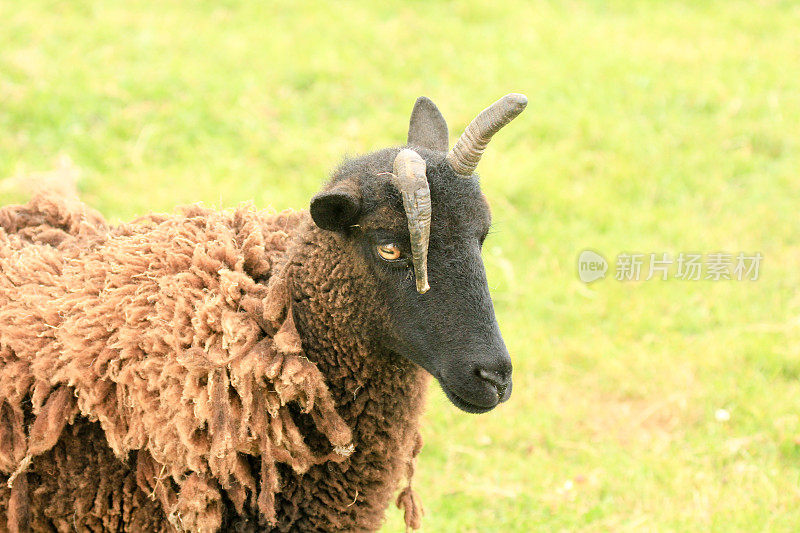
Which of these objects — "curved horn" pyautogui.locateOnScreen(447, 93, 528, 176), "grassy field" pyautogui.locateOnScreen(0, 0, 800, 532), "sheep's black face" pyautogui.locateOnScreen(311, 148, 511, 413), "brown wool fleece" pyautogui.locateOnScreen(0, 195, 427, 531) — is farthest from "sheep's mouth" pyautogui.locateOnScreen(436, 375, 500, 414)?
"grassy field" pyautogui.locateOnScreen(0, 0, 800, 532)

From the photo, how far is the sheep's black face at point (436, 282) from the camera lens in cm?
331

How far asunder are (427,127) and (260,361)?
4.34ft

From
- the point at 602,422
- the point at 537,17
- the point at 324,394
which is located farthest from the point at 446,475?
the point at 537,17

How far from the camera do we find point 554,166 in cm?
854

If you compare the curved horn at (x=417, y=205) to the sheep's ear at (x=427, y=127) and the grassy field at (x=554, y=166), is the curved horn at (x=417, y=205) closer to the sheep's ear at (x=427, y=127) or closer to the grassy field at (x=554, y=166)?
the sheep's ear at (x=427, y=127)

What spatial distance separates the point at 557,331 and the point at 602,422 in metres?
1.00

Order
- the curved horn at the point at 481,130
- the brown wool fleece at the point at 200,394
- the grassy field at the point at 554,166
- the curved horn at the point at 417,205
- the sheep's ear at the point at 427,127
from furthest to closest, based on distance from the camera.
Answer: the grassy field at the point at 554,166 → the sheep's ear at the point at 427,127 → the brown wool fleece at the point at 200,394 → the curved horn at the point at 481,130 → the curved horn at the point at 417,205

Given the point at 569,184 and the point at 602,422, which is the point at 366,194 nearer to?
the point at 602,422

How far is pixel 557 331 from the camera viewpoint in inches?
279

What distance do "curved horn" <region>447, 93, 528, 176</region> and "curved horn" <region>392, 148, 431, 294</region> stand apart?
22cm

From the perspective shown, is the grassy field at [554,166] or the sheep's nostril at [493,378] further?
the grassy field at [554,166]

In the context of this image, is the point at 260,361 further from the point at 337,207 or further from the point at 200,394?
the point at 337,207

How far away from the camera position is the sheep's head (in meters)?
3.28

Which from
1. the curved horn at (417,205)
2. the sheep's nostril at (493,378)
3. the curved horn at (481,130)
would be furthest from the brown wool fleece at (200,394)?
the curved horn at (481,130)
